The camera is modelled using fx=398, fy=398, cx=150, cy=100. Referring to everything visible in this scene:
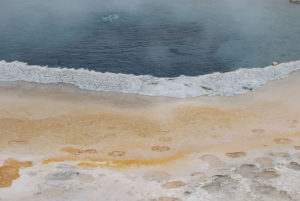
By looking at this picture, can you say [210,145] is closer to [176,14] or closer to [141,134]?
[141,134]

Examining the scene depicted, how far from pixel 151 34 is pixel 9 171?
34.8 ft

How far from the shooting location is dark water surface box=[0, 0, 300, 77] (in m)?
16.5

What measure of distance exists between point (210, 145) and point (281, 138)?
2117mm

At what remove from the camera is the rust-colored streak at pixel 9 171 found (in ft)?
32.6

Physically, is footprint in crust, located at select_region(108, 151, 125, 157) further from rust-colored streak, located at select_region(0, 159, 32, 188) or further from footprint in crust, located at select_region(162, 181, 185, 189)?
rust-colored streak, located at select_region(0, 159, 32, 188)

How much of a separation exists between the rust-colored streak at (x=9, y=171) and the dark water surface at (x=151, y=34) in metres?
6.12

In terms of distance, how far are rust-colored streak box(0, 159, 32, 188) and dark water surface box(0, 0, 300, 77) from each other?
6.12m

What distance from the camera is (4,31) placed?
63.6 feet

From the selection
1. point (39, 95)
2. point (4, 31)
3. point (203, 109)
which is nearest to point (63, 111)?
point (39, 95)

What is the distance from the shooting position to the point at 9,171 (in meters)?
10.3

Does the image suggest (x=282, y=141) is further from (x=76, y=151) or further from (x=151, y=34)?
(x=151, y=34)

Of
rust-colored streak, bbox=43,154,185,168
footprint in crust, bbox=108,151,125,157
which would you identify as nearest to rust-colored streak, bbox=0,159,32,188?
rust-colored streak, bbox=43,154,185,168

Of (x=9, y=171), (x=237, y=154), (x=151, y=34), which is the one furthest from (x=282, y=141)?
(x=151, y=34)

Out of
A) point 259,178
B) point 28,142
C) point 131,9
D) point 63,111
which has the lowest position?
point 259,178
